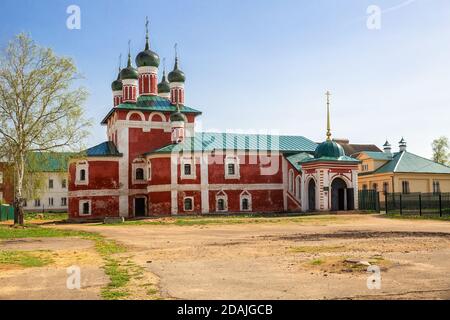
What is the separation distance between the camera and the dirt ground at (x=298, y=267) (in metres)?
8.38

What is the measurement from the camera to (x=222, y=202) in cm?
4172

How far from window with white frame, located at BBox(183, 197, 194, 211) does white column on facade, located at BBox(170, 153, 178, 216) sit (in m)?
0.80

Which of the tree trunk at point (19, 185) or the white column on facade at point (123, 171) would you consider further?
the white column on facade at point (123, 171)

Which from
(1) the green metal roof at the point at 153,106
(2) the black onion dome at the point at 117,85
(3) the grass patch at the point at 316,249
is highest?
(2) the black onion dome at the point at 117,85

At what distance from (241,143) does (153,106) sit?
8.23 m

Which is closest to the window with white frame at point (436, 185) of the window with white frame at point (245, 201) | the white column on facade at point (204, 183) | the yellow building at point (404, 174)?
the yellow building at point (404, 174)

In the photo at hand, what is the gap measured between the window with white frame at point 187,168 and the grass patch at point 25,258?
2476cm

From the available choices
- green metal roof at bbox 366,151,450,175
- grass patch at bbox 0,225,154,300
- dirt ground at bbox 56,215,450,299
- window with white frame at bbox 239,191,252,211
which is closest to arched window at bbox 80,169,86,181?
window with white frame at bbox 239,191,252,211

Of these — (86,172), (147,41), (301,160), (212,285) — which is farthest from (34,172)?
(212,285)

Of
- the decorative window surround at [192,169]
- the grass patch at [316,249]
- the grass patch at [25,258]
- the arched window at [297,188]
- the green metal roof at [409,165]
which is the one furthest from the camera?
the green metal roof at [409,165]

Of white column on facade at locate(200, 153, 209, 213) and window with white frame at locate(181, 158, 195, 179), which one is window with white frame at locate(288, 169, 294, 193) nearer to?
white column on facade at locate(200, 153, 209, 213)

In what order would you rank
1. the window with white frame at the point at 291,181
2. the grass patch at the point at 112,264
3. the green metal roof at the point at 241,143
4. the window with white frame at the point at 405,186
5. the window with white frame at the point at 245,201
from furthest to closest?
the window with white frame at the point at 405,186 < the window with white frame at the point at 291,181 < the window with white frame at the point at 245,201 < the green metal roof at the point at 241,143 < the grass patch at the point at 112,264

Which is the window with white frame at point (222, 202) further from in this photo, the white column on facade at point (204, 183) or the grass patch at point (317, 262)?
the grass patch at point (317, 262)
